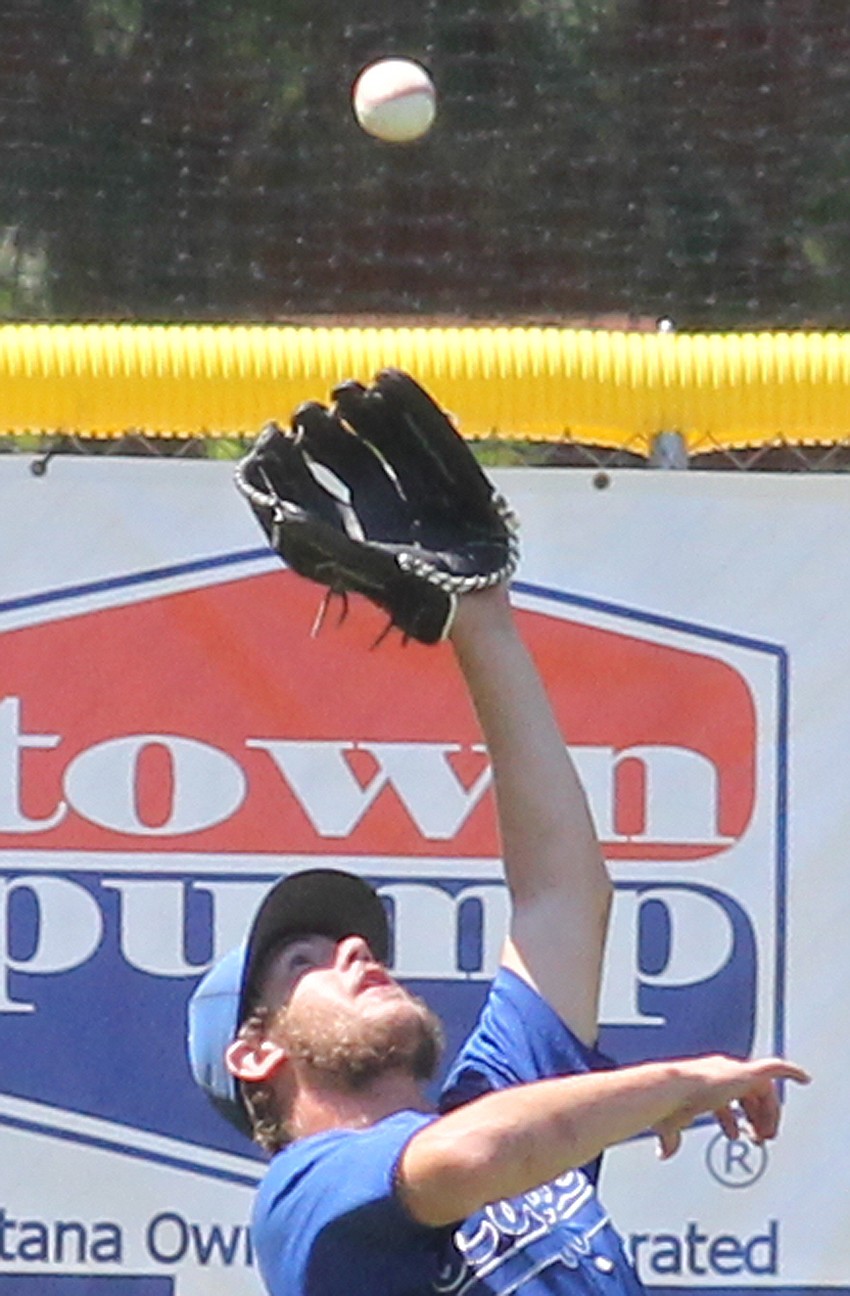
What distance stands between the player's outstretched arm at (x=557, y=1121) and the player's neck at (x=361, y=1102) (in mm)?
274

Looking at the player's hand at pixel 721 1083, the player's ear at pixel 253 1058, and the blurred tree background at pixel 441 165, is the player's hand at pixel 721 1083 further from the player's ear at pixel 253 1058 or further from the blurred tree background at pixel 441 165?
the blurred tree background at pixel 441 165

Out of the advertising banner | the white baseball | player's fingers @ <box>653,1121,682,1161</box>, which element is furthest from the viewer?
the white baseball

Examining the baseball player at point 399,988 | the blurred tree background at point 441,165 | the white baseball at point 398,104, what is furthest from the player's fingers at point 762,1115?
the blurred tree background at point 441,165

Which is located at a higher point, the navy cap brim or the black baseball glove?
the black baseball glove

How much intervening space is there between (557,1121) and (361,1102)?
39cm

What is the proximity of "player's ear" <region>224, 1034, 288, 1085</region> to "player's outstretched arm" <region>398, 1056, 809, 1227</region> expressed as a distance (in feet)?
1.23

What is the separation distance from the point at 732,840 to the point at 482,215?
Answer: 20.8ft

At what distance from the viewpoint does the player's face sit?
97.3 inches

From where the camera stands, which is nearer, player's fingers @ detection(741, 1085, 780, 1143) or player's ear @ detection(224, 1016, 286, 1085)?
player's fingers @ detection(741, 1085, 780, 1143)

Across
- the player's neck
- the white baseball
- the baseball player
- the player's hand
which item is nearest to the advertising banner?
the baseball player

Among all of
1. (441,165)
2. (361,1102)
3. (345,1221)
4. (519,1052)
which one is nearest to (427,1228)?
(345,1221)

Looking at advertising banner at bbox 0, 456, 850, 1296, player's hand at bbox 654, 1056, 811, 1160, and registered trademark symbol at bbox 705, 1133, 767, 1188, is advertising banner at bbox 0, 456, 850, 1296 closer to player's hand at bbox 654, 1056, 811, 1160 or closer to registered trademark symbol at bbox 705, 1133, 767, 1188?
registered trademark symbol at bbox 705, 1133, 767, 1188

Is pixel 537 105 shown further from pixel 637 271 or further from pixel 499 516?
pixel 499 516

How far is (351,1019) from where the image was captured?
249cm
